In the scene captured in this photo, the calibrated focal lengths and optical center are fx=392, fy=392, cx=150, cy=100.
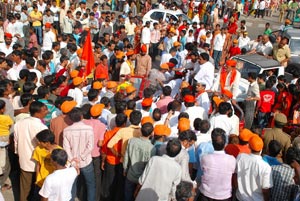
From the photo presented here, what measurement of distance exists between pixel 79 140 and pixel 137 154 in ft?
3.01

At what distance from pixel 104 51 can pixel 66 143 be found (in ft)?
20.4

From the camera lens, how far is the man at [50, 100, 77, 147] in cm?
626

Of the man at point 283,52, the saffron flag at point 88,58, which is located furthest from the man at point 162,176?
the man at point 283,52

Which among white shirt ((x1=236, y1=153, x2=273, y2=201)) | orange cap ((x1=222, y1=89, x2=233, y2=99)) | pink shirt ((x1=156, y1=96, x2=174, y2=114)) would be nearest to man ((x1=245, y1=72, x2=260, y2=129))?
orange cap ((x1=222, y1=89, x2=233, y2=99))

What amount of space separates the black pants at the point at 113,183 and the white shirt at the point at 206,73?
343 cm

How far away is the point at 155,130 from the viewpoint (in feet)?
18.5

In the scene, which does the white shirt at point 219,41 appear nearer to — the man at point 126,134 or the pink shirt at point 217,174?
the man at point 126,134

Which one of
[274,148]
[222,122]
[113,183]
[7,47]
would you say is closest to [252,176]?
[274,148]

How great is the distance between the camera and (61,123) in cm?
627

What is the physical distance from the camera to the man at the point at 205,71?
877cm

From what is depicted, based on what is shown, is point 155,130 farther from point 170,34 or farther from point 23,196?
point 170,34

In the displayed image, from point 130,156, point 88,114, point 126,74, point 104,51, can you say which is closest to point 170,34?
point 104,51

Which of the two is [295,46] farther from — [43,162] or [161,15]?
[43,162]

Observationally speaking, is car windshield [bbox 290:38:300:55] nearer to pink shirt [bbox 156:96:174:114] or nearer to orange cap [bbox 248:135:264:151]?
pink shirt [bbox 156:96:174:114]
